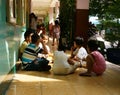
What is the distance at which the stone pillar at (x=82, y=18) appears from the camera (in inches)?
448

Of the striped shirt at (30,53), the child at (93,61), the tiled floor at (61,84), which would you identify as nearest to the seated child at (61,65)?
the tiled floor at (61,84)

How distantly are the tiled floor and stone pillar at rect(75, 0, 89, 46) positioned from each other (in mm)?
4664

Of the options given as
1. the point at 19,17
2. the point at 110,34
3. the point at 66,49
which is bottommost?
the point at 66,49

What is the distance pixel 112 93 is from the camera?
5090mm

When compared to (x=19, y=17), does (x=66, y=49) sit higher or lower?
lower

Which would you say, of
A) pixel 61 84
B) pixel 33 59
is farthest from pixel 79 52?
pixel 61 84

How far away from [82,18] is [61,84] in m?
6.14

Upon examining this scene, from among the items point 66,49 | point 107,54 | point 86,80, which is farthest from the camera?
point 66,49

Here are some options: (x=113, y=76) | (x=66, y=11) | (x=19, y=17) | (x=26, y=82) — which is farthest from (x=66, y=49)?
(x=26, y=82)

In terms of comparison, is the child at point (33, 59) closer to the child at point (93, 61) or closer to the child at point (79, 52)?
the child at point (79, 52)

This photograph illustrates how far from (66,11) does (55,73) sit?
6743mm

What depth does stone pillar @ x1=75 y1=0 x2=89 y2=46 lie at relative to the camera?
448 inches

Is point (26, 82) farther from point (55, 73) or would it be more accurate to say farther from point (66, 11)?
point (66, 11)

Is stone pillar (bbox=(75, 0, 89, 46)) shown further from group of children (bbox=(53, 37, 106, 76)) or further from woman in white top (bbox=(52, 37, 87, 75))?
group of children (bbox=(53, 37, 106, 76))
